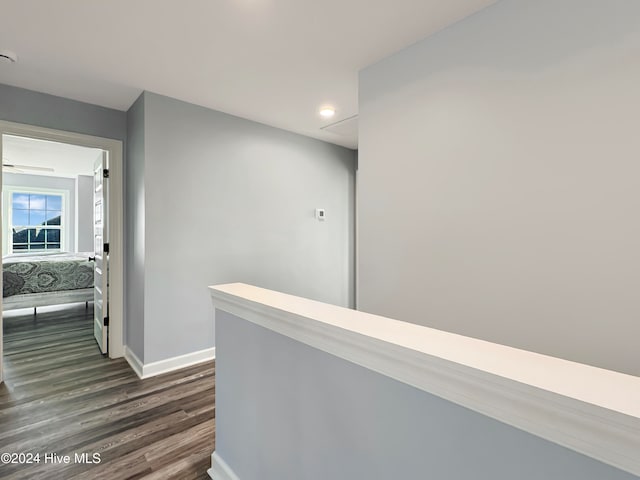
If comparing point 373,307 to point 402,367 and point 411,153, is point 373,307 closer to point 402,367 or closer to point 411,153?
→ point 411,153

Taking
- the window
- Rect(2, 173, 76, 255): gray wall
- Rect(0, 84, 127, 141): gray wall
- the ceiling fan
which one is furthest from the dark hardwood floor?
the window

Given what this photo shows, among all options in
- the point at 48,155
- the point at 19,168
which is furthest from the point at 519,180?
the point at 19,168

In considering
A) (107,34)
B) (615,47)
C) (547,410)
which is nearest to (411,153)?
(615,47)

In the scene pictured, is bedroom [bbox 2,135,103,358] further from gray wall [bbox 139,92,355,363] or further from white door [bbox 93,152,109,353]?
gray wall [bbox 139,92,355,363]

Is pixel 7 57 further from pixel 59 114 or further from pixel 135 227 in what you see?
pixel 135 227

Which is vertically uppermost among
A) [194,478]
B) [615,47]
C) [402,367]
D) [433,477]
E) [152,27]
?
[152,27]

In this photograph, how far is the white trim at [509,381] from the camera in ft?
1.60

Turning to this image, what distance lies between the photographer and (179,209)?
2.83 meters

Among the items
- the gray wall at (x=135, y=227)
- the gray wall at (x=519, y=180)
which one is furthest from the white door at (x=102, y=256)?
the gray wall at (x=519, y=180)

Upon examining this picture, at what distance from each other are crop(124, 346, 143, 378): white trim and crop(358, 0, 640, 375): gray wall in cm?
219

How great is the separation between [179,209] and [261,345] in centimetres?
197

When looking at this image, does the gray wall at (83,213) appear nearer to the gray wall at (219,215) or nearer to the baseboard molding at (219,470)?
the gray wall at (219,215)

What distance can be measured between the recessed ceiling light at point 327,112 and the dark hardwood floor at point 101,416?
2.68 meters

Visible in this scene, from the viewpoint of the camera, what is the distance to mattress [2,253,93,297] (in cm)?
407
